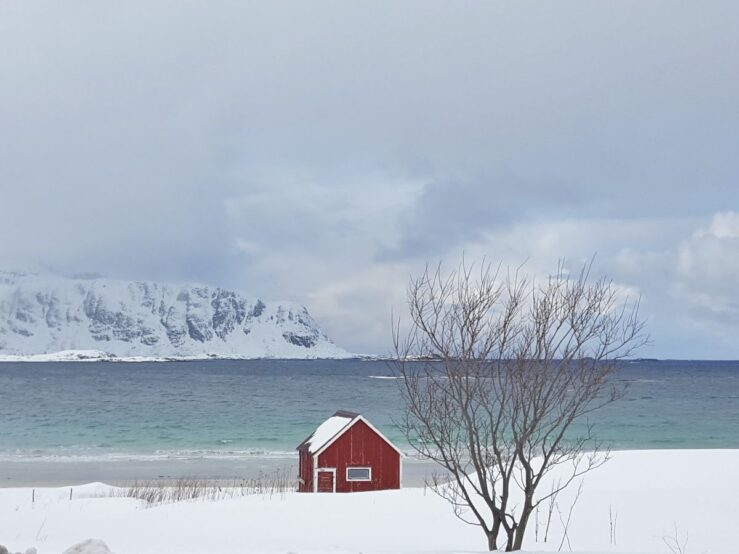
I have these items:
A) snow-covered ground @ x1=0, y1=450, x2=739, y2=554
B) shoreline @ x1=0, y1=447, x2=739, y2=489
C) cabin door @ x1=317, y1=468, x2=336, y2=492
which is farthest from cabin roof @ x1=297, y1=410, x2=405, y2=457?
snow-covered ground @ x1=0, y1=450, x2=739, y2=554

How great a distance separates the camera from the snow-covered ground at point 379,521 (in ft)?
49.6

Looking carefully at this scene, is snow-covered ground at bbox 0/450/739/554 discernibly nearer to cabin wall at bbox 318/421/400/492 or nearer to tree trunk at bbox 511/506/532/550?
tree trunk at bbox 511/506/532/550

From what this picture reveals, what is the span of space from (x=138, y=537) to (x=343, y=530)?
4.32m

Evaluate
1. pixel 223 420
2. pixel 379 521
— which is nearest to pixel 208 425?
pixel 223 420

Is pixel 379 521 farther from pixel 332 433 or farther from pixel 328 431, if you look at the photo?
pixel 328 431

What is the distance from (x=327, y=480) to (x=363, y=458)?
4.87 feet

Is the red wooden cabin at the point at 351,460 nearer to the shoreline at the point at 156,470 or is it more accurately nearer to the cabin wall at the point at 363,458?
the cabin wall at the point at 363,458

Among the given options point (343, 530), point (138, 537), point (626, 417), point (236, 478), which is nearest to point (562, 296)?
point (343, 530)

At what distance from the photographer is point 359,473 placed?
93.9 ft

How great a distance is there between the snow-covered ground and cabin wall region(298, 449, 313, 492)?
223 inches

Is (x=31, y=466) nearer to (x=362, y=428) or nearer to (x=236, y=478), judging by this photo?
(x=236, y=478)

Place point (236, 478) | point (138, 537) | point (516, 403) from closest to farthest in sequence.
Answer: point (516, 403) < point (138, 537) < point (236, 478)

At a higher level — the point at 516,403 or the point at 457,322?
the point at 457,322

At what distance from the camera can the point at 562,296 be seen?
11211mm
